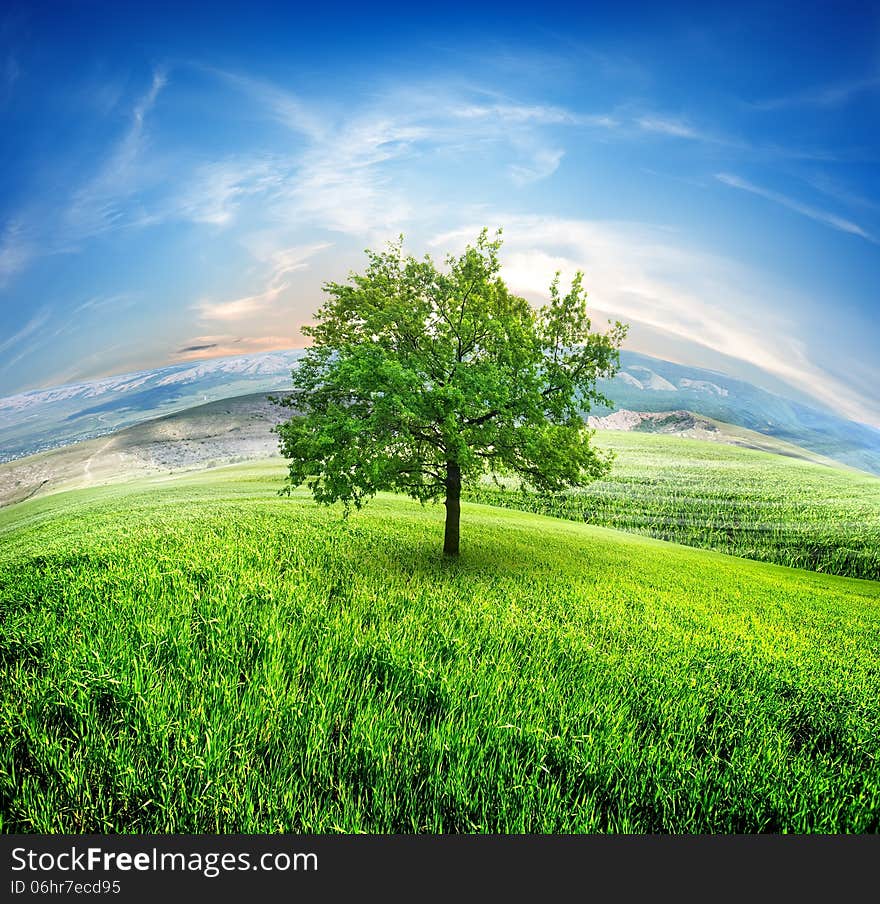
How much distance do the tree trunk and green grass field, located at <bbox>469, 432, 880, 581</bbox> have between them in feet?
35.0

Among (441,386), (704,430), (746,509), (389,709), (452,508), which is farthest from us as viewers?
(704,430)

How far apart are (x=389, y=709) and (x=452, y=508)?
876 cm

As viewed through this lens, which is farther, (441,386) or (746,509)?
(746,509)

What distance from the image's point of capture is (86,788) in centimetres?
282

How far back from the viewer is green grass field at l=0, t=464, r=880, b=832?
9.77 ft

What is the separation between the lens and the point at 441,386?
10398 millimetres

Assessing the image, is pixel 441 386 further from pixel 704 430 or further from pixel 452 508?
pixel 704 430

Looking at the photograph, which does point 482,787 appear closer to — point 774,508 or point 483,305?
point 483,305

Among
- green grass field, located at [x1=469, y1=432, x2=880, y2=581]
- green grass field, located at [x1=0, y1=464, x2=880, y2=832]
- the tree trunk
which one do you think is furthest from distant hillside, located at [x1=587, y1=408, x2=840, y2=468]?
green grass field, located at [x1=0, y1=464, x2=880, y2=832]

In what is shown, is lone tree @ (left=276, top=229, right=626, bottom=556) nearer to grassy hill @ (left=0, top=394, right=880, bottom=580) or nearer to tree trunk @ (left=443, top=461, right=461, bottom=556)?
tree trunk @ (left=443, top=461, right=461, bottom=556)

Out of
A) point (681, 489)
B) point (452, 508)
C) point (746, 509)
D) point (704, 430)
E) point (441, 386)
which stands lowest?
point (746, 509)

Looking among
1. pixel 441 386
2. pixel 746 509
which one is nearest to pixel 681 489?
pixel 746 509

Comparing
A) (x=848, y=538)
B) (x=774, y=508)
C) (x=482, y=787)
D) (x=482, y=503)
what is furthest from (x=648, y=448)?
(x=482, y=787)

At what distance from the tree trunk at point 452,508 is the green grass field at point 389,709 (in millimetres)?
3128
